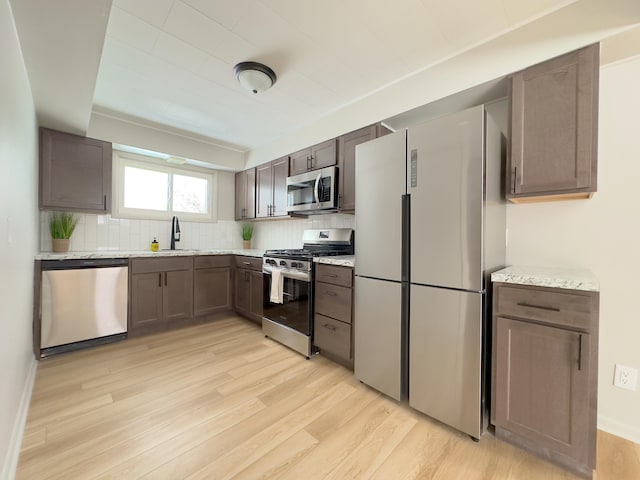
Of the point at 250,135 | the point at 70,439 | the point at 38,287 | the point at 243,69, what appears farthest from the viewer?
the point at 250,135

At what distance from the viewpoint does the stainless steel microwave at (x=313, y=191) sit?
290 cm

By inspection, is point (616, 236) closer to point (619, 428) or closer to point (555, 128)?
point (555, 128)

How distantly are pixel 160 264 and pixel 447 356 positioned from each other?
307 cm

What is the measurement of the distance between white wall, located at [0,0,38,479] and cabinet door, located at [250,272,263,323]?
194 centimetres

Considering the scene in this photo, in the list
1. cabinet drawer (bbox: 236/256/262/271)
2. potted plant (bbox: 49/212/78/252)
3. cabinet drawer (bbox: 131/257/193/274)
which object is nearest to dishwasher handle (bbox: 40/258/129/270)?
cabinet drawer (bbox: 131/257/193/274)

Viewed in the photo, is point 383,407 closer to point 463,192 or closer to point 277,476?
point 277,476

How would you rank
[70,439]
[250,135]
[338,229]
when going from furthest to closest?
[250,135]
[338,229]
[70,439]

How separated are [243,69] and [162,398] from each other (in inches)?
97.8

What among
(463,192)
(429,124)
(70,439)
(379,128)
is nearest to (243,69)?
(379,128)

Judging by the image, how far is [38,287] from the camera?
2.48m

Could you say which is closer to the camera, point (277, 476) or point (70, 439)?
point (277, 476)

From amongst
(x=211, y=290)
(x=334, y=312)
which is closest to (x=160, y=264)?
(x=211, y=290)

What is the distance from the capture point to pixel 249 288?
3508mm

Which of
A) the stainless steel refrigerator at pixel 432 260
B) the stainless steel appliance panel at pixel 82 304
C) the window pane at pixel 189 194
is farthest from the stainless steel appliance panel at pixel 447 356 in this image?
the window pane at pixel 189 194
